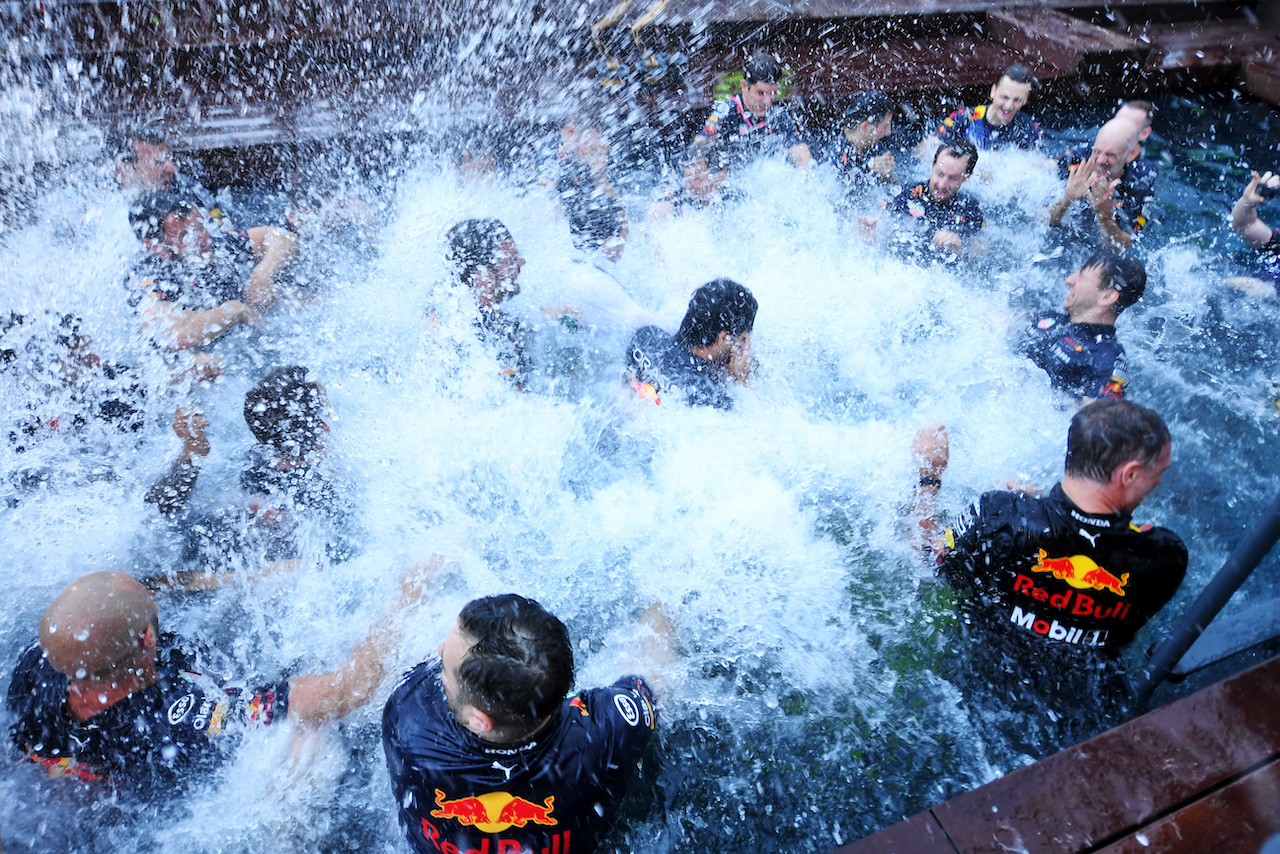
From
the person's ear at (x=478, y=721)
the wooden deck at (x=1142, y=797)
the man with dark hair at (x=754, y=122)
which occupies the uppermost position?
the man with dark hair at (x=754, y=122)

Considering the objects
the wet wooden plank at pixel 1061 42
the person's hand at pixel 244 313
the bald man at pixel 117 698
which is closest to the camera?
the bald man at pixel 117 698

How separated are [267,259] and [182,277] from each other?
1.75 feet

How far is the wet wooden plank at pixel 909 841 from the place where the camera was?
193 cm

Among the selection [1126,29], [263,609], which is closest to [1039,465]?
[263,609]

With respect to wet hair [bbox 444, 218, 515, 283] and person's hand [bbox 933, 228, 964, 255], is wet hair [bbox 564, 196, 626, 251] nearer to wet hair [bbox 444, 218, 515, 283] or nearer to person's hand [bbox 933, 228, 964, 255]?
wet hair [bbox 444, 218, 515, 283]

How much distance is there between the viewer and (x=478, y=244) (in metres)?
3.60

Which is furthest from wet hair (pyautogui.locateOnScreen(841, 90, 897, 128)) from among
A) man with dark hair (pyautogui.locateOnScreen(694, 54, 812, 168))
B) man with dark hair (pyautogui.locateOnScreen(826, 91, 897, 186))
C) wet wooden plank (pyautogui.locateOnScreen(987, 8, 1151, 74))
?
wet wooden plank (pyautogui.locateOnScreen(987, 8, 1151, 74))

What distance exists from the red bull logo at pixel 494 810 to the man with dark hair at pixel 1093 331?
10.5 feet

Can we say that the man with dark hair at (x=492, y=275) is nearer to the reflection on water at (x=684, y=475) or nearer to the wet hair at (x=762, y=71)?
the reflection on water at (x=684, y=475)

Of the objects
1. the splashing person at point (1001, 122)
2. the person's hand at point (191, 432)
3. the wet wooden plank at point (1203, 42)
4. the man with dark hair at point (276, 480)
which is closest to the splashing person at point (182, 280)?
the person's hand at point (191, 432)

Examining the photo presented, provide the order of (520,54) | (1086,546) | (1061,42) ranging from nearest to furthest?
1. (1086,546)
2. (520,54)
3. (1061,42)

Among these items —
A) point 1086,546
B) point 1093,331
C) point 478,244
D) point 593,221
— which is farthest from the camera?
point 593,221

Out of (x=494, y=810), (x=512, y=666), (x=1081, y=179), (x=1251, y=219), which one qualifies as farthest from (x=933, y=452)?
(x=1251, y=219)

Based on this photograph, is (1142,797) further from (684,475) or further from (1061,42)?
(1061,42)
